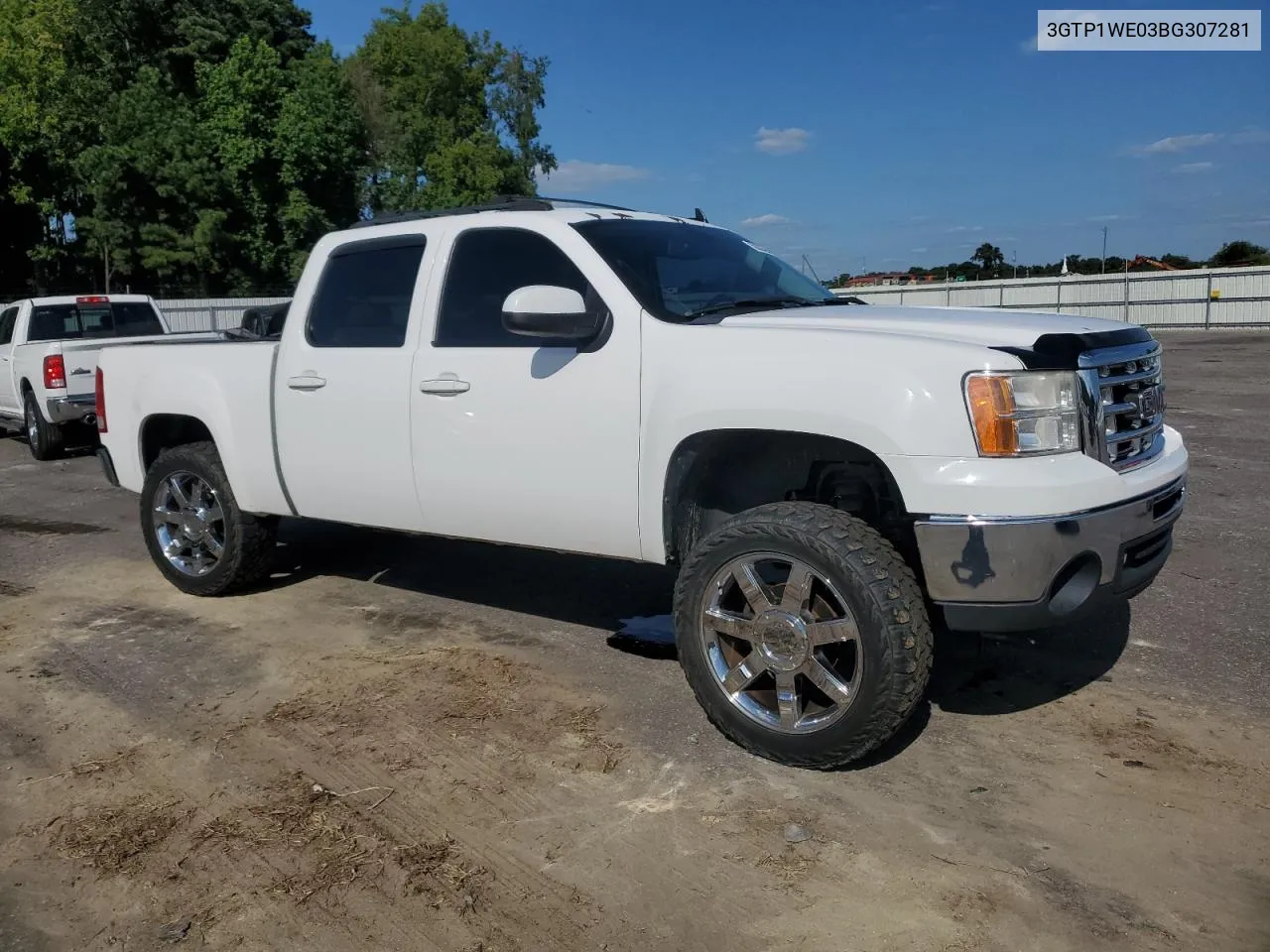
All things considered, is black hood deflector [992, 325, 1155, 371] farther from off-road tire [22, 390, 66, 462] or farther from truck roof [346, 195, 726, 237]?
off-road tire [22, 390, 66, 462]

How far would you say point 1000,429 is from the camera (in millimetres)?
3334

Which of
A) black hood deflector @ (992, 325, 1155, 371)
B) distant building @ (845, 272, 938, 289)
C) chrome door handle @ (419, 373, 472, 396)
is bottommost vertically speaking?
chrome door handle @ (419, 373, 472, 396)

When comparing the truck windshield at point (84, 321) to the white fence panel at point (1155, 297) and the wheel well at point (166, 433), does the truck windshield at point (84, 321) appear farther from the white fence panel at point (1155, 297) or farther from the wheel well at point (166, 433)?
the white fence panel at point (1155, 297)

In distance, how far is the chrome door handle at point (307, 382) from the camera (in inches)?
201

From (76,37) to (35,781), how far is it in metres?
50.3

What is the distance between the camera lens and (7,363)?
1280cm

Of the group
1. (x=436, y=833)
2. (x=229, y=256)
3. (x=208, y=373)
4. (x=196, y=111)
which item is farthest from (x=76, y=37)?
(x=436, y=833)

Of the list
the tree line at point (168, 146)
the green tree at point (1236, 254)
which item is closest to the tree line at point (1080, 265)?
the green tree at point (1236, 254)

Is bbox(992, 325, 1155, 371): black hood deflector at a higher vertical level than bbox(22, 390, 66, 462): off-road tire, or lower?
higher

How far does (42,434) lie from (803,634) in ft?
37.0

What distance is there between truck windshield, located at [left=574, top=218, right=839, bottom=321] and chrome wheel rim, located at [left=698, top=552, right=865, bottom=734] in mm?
1081

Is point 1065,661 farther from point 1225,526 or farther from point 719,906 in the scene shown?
point 1225,526

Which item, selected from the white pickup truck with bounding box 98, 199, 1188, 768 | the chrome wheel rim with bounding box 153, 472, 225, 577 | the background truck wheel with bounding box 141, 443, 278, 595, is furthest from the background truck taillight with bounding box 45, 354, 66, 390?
the white pickup truck with bounding box 98, 199, 1188, 768

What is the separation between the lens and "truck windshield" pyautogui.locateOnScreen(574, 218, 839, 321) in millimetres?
4281
